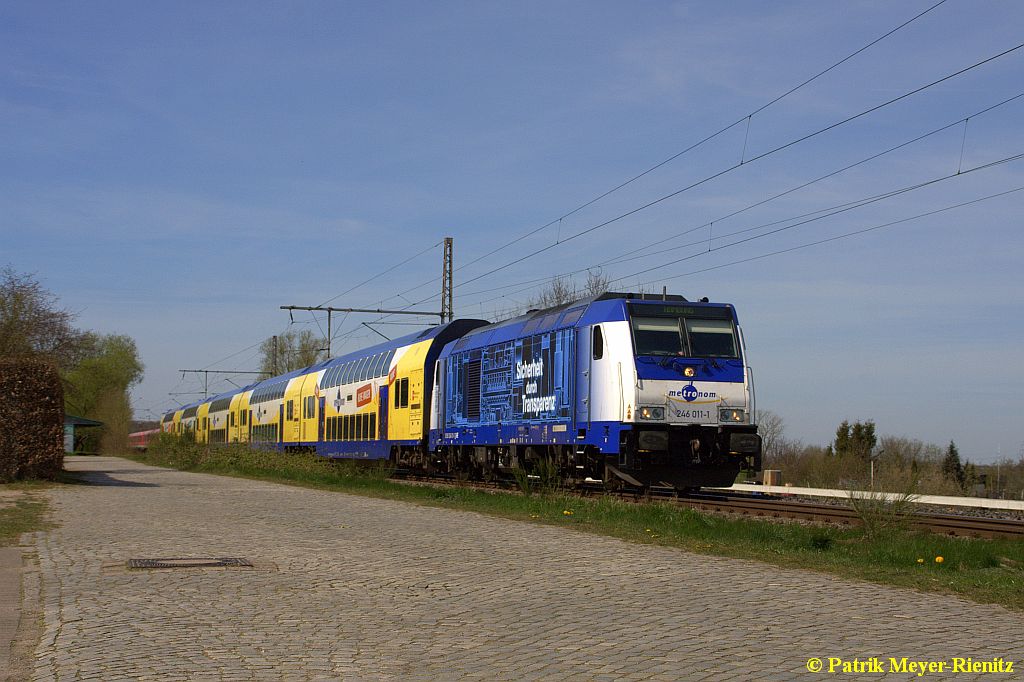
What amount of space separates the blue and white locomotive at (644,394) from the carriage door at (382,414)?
449 inches

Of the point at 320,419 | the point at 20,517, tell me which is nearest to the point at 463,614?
the point at 20,517

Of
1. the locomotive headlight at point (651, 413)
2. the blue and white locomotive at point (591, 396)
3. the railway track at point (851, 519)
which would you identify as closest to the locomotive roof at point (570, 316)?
the blue and white locomotive at point (591, 396)

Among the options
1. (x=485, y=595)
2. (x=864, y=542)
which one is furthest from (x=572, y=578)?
(x=864, y=542)

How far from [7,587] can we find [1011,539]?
38.6ft

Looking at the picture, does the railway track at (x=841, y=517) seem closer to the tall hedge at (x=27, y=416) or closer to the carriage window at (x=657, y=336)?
the carriage window at (x=657, y=336)

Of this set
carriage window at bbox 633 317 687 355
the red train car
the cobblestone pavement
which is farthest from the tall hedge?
the red train car

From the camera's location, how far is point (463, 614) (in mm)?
8219

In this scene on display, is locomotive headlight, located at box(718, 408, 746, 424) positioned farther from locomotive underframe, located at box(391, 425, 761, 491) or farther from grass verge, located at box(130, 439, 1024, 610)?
grass verge, located at box(130, 439, 1024, 610)

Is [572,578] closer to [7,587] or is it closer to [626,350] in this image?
[7,587]

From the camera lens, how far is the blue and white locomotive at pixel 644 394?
1906cm

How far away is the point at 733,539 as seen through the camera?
1333 cm

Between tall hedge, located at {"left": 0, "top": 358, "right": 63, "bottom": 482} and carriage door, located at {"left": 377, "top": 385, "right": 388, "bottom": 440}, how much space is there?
34.1 ft

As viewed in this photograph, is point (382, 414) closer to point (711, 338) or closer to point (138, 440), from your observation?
point (711, 338)

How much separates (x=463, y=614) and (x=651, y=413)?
11.1 metres
